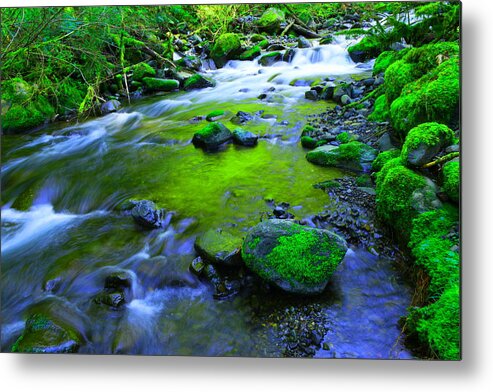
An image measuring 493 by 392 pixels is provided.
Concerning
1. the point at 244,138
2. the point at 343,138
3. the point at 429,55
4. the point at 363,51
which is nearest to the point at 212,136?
the point at 244,138

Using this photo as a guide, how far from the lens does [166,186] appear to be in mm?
3279

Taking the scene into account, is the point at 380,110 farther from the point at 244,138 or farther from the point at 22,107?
the point at 22,107

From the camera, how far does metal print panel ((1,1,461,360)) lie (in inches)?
85.1

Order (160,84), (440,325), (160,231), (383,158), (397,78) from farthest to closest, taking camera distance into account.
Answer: (160,84) < (397,78) < (383,158) < (160,231) < (440,325)

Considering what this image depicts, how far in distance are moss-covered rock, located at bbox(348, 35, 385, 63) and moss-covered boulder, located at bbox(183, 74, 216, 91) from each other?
2.01 m

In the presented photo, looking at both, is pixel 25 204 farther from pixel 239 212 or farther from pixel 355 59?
pixel 355 59

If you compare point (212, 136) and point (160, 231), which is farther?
point (212, 136)

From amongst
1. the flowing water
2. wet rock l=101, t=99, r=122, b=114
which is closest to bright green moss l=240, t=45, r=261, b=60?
the flowing water

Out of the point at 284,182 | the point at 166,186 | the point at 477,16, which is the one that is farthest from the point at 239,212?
the point at 477,16

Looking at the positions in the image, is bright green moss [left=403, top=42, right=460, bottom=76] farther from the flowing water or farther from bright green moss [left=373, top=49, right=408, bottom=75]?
the flowing water

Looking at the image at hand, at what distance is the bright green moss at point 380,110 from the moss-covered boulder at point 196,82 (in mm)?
2489

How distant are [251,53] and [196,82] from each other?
3.17 feet

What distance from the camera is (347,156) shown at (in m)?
3.41

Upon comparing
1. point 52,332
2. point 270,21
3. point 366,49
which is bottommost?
point 52,332
